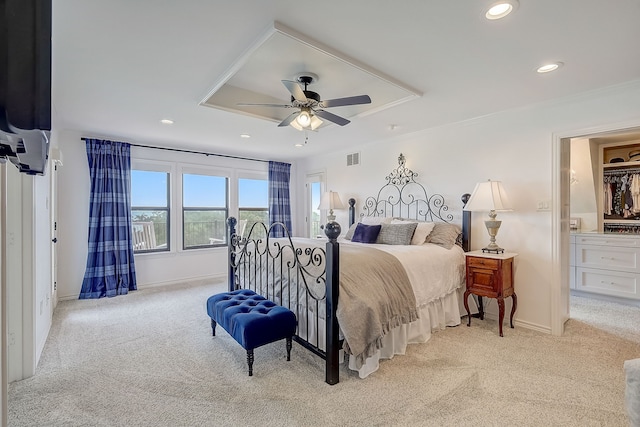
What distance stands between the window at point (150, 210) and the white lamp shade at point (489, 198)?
4.70 meters

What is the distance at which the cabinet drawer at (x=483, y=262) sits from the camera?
312 cm

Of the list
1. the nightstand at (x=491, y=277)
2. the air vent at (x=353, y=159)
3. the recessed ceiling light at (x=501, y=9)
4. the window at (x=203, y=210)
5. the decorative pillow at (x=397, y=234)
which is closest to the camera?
the recessed ceiling light at (x=501, y=9)

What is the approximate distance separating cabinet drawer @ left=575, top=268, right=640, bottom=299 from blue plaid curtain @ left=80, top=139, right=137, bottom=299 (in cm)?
668

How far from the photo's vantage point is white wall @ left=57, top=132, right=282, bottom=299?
4.38 m

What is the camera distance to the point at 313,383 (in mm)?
2244

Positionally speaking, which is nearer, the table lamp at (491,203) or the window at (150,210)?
the table lamp at (491,203)

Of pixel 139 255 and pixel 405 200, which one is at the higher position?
pixel 405 200

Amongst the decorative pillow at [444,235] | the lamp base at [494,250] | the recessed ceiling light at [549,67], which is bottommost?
the lamp base at [494,250]

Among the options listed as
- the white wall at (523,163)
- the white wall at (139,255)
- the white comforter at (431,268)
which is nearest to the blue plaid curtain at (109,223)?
the white wall at (139,255)

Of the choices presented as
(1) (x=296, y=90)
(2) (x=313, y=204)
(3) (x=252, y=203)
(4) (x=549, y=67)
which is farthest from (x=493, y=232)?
(3) (x=252, y=203)

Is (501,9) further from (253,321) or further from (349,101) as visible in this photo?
(253,321)

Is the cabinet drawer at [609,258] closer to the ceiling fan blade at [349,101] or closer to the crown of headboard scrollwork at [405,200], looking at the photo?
the crown of headboard scrollwork at [405,200]

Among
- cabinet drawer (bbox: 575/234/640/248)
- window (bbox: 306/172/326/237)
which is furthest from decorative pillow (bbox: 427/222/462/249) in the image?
window (bbox: 306/172/326/237)

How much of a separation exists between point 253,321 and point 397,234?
2128 millimetres
